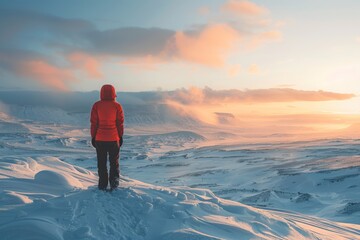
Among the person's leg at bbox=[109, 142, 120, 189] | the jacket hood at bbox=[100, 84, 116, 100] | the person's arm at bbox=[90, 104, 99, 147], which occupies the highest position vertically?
the jacket hood at bbox=[100, 84, 116, 100]

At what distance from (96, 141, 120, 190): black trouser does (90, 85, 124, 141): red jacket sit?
0.56ft

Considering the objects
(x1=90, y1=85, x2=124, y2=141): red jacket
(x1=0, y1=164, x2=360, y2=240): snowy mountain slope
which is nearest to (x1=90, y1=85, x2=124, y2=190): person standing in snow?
(x1=90, y1=85, x2=124, y2=141): red jacket

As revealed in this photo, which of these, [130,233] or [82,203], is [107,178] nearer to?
[82,203]

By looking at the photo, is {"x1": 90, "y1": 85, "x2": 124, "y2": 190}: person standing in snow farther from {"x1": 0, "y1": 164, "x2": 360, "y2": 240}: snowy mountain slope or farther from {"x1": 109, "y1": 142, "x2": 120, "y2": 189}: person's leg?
{"x1": 0, "y1": 164, "x2": 360, "y2": 240}: snowy mountain slope

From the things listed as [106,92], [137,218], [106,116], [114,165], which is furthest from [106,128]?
[137,218]

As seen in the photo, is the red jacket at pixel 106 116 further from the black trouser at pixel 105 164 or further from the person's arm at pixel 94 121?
the black trouser at pixel 105 164

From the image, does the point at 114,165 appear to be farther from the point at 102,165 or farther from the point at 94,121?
the point at 94,121

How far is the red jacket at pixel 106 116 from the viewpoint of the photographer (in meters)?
8.41

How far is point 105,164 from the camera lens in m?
8.71

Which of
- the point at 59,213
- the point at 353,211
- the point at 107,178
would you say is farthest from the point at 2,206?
the point at 353,211

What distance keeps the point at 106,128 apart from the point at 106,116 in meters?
0.33

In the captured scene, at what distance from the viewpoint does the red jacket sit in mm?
8414

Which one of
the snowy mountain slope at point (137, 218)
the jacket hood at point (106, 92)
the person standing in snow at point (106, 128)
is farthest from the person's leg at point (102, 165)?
the jacket hood at point (106, 92)

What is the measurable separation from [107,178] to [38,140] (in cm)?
19218
